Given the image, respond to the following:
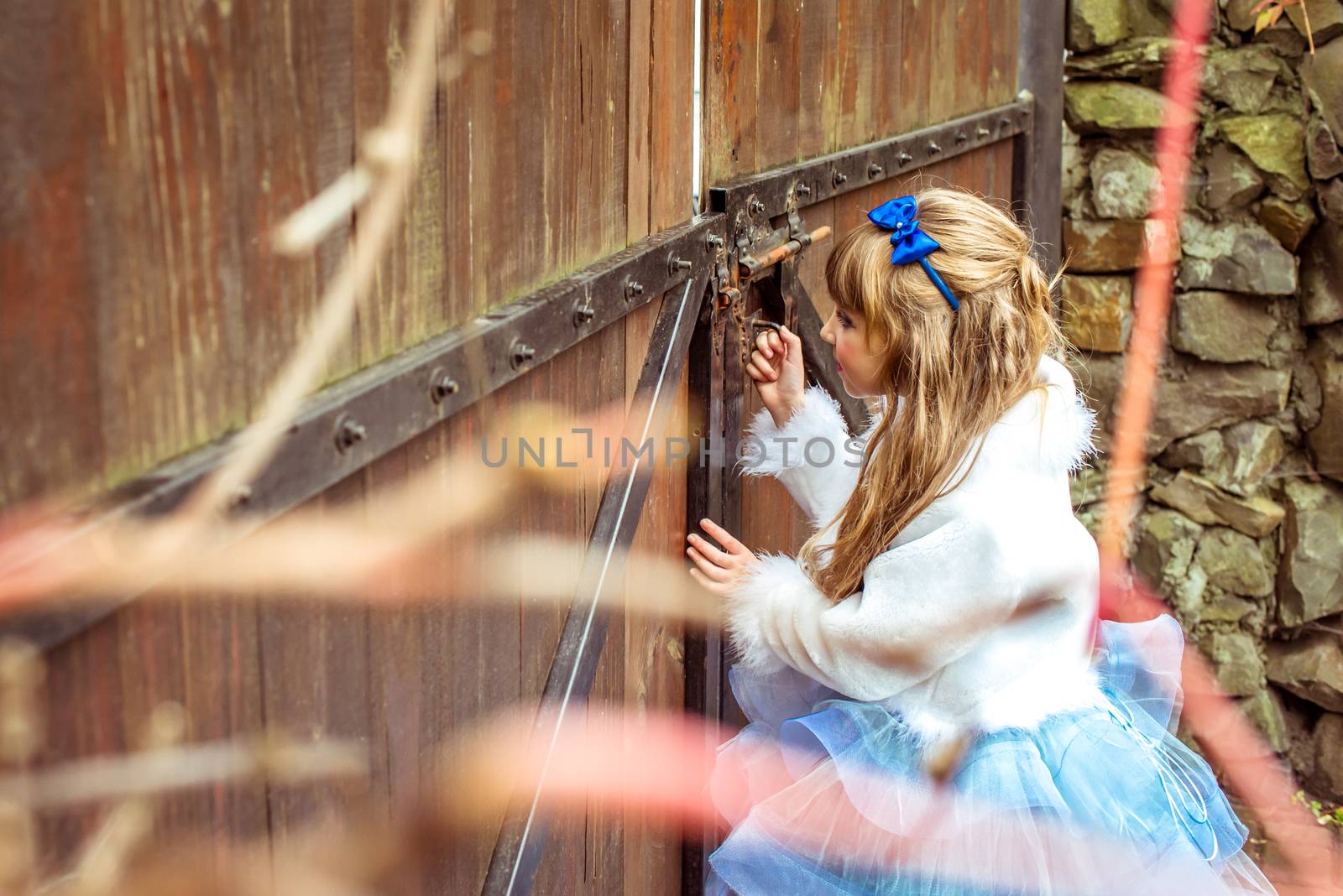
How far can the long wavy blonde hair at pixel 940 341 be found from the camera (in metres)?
1.70

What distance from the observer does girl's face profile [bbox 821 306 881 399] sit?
177cm

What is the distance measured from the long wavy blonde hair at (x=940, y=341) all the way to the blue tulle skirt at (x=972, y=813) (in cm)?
22

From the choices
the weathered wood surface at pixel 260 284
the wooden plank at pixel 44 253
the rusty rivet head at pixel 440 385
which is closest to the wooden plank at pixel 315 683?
the weathered wood surface at pixel 260 284

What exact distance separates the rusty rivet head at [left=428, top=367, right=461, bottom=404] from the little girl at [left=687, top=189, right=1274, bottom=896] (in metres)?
0.72

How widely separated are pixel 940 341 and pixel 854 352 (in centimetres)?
12

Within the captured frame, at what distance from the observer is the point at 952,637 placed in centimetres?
166

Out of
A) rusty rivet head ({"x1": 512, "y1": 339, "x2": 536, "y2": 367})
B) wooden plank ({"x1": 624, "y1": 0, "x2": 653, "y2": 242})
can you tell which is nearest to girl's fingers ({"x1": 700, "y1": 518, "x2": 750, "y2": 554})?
wooden plank ({"x1": 624, "y1": 0, "x2": 653, "y2": 242})

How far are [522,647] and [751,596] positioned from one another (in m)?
0.46

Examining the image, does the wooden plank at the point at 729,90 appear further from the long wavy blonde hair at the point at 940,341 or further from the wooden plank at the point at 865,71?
the wooden plank at the point at 865,71

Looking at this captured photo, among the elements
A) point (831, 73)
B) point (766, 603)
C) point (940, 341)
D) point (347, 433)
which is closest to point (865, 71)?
point (831, 73)

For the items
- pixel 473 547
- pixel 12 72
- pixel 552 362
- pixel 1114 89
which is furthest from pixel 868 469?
pixel 1114 89

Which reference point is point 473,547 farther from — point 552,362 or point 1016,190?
point 1016,190

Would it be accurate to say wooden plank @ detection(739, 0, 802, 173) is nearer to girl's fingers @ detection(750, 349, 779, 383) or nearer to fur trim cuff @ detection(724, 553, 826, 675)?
girl's fingers @ detection(750, 349, 779, 383)

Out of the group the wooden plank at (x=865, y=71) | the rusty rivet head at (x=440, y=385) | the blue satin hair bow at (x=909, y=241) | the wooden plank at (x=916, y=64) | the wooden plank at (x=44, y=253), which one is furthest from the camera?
the wooden plank at (x=916, y=64)
